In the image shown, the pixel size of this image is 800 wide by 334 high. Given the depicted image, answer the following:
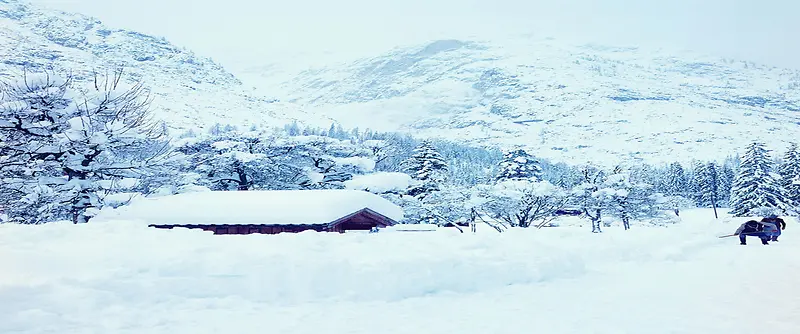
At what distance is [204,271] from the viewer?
7484mm

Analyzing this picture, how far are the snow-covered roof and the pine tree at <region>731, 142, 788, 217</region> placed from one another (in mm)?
43096

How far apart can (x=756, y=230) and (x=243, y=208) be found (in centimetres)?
1748

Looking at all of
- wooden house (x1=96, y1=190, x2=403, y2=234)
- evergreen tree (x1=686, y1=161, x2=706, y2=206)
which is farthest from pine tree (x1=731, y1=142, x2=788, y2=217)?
evergreen tree (x1=686, y1=161, x2=706, y2=206)

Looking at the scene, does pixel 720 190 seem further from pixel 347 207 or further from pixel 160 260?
pixel 160 260

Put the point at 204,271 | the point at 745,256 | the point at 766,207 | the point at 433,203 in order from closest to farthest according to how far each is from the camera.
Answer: the point at 204,271, the point at 745,256, the point at 433,203, the point at 766,207

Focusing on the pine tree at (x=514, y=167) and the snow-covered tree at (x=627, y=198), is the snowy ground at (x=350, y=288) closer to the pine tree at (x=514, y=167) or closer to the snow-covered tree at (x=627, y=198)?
the pine tree at (x=514, y=167)

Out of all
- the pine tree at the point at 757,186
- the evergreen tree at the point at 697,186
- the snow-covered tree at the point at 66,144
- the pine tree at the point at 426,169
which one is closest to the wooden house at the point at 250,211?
the snow-covered tree at the point at 66,144

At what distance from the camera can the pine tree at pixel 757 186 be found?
4912 cm

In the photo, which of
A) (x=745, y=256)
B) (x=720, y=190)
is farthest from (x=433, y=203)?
(x=720, y=190)

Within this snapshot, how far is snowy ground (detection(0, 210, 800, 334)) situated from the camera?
20.0ft

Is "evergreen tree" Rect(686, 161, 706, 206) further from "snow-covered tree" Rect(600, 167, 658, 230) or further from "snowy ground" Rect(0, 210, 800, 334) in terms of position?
"snowy ground" Rect(0, 210, 800, 334)

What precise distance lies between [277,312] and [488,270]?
378 cm

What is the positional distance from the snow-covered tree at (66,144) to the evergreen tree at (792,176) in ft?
183

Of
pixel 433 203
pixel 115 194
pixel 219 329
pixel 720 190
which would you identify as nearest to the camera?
pixel 219 329
